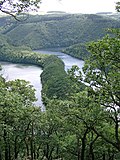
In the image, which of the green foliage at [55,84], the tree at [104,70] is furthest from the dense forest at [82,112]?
the green foliage at [55,84]

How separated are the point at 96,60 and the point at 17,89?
3297 cm

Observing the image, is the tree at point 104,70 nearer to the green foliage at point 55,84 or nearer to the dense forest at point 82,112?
the dense forest at point 82,112

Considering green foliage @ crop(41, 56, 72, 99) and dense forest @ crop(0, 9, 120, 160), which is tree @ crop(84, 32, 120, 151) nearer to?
dense forest @ crop(0, 9, 120, 160)

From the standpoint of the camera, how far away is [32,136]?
33.6 m

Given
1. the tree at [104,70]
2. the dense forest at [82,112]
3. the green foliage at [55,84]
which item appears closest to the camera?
the tree at [104,70]

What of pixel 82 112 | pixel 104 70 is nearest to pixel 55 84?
pixel 82 112

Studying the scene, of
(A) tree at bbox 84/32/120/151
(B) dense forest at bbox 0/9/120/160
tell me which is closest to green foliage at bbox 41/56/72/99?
(B) dense forest at bbox 0/9/120/160

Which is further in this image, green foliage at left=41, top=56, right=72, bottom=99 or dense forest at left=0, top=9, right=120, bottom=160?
green foliage at left=41, top=56, right=72, bottom=99

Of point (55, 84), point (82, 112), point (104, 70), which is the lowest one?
point (55, 84)

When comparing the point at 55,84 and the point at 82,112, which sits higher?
the point at 82,112

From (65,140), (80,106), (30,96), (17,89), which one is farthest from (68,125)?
(17,89)

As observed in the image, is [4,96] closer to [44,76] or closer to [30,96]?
[30,96]

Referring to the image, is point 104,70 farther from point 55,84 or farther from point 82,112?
point 55,84

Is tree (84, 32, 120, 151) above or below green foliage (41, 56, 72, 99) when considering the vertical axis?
above
